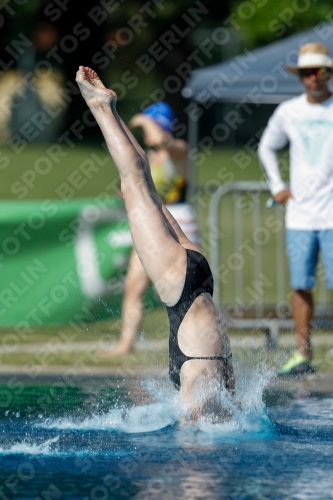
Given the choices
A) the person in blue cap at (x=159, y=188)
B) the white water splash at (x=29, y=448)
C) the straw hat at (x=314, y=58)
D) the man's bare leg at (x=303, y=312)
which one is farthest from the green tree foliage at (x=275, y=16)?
the white water splash at (x=29, y=448)

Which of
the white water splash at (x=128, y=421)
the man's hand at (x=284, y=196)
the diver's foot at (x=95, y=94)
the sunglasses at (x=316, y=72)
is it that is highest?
the diver's foot at (x=95, y=94)

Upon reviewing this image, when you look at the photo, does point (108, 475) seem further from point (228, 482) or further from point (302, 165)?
point (302, 165)

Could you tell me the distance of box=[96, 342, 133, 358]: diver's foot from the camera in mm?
8586

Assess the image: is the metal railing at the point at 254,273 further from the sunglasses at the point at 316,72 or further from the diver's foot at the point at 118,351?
the sunglasses at the point at 316,72

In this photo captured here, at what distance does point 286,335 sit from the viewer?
9.46 meters

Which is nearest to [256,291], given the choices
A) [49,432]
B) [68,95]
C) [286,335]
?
[286,335]

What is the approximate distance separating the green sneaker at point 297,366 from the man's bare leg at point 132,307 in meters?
1.60

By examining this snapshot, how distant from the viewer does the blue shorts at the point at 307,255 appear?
25.6 feet

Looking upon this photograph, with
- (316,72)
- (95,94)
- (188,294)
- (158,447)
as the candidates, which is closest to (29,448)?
(158,447)

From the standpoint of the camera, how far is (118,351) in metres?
8.70

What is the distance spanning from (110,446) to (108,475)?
1.94 ft

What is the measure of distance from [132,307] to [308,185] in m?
1.93

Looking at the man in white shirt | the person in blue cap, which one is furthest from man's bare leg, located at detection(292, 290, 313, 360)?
the person in blue cap

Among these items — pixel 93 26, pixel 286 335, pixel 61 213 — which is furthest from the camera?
pixel 93 26
